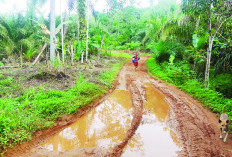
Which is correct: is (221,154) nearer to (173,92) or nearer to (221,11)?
(173,92)

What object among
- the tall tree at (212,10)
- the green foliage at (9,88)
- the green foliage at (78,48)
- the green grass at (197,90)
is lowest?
the green grass at (197,90)

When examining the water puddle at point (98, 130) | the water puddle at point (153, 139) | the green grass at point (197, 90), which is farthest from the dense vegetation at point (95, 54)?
the water puddle at point (153, 139)

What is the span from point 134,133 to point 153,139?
466mm

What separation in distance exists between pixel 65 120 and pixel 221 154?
3.67 m

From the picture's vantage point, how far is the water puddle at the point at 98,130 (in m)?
3.46

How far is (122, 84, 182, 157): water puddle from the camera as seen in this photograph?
3293 mm

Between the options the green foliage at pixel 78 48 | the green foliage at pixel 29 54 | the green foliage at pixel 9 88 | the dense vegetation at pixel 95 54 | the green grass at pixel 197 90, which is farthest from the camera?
the green foliage at pixel 78 48

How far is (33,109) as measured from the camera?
428 cm

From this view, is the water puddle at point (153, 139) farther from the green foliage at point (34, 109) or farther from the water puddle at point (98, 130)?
the green foliage at point (34, 109)

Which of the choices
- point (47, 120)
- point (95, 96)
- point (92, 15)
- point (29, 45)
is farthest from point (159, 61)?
point (47, 120)

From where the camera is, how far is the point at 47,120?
164 inches

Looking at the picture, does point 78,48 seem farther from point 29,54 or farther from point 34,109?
point 34,109

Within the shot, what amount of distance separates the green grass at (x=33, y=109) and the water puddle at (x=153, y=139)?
6.66 ft

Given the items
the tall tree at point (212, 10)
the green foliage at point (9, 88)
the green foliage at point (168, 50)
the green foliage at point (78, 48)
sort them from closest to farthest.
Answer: the green foliage at point (9, 88) < the tall tree at point (212, 10) < the green foliage at point (168, 50) < the green foliage at point (78, 48)
